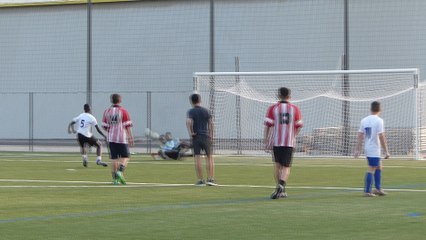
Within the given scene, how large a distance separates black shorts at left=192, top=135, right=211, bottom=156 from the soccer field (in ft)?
2.62

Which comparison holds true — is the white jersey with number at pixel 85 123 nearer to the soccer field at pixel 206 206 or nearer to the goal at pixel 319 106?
the soccer field at pixel 206 206

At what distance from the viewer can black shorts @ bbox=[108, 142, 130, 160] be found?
2417 centimetres

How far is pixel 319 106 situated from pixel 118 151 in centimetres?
1884

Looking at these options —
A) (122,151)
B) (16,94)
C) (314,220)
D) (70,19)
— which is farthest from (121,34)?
(314,220)

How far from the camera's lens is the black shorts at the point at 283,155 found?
20.0 m

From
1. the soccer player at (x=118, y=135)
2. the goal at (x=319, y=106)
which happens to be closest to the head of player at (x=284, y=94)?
the soccer player at (x=118, y=135)

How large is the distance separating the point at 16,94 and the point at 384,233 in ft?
148

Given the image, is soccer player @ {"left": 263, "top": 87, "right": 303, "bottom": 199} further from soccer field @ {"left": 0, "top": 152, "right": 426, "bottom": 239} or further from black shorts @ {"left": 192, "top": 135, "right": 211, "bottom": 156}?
black shorts @ {"left": 192, "top": 135, "right": 211, "bottom": 156}

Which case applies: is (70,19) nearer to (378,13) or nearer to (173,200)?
(378,13)

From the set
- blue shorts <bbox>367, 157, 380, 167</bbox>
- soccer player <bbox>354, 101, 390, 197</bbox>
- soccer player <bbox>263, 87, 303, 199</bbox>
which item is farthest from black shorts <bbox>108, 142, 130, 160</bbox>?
blue shorts <bbox>367, 157, 380, 167</bbox>

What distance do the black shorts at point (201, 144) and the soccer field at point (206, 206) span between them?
80cm

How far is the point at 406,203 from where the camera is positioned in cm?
1802

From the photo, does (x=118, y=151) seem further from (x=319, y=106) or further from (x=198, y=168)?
(x=319, y=106)

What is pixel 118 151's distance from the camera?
79.5 ft
